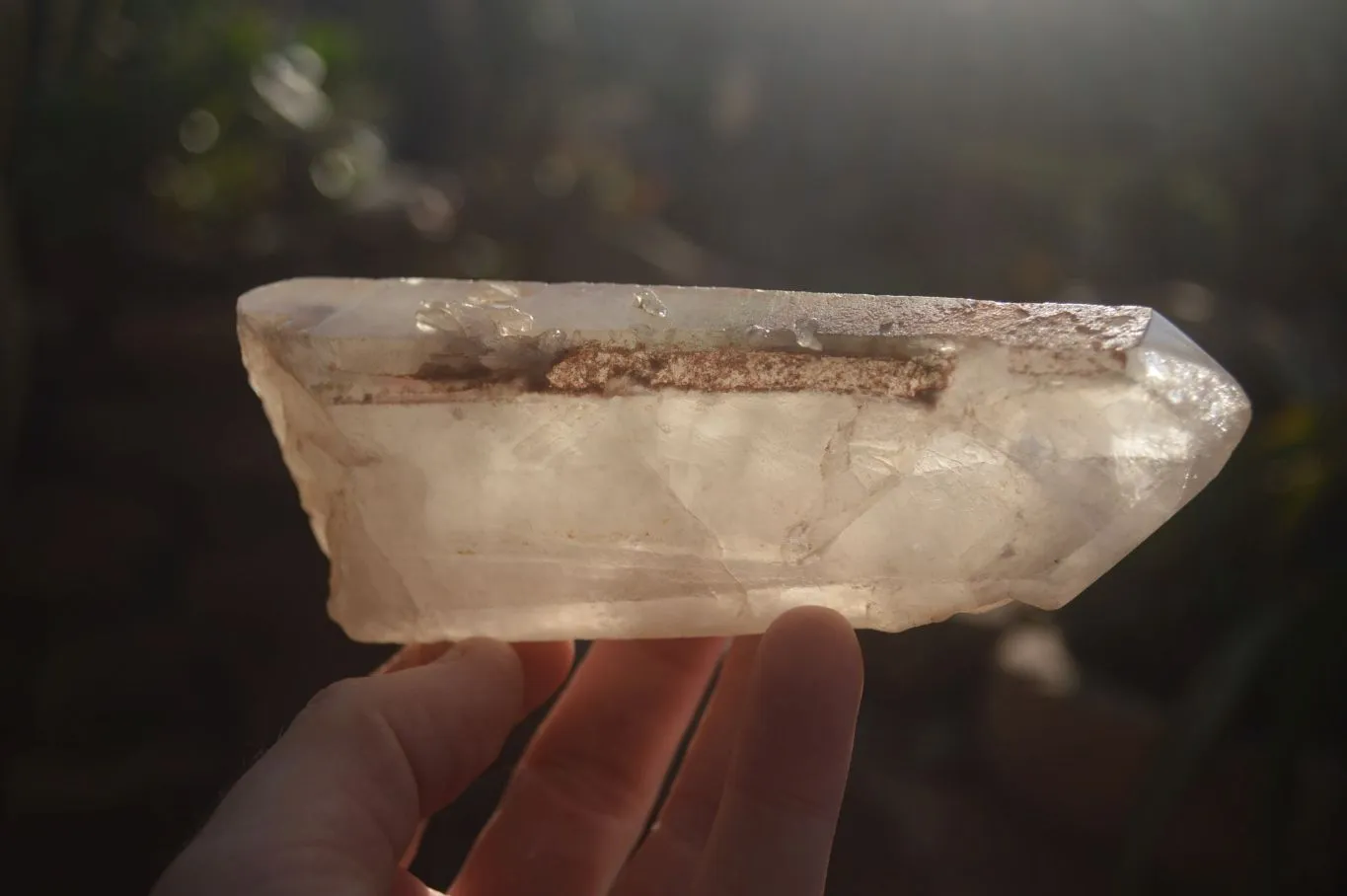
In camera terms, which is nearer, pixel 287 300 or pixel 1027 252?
pixel 287 300

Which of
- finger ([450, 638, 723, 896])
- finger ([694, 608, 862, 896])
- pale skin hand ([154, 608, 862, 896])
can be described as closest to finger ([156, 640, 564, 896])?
pale skin hand ([154, 608, 862, 896])

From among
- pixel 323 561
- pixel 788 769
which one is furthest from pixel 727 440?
pixel 323 561

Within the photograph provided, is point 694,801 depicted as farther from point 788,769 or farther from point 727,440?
point 727,440

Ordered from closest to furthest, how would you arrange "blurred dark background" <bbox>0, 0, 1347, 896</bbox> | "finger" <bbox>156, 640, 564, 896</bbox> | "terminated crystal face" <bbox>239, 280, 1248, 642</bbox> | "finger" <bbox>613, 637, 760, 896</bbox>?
1. "finger" <bbox>156, 640, 564, 896</bbox>
2. "terminated crystal face" <bbox>239, 280, 1248, 642</bbox>
3. "finger" <bbox>613, 637, 760, 896</bbox>
4. "blurred dark background" <bbox>0, 0, 1347, 896</bbox>

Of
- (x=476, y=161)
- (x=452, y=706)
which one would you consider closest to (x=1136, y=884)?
(x=452, y=706)

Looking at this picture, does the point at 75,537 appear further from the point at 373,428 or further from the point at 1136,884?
the point at 1136,884

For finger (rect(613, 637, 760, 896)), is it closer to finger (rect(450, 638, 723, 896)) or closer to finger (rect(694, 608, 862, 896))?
finger (rect(450, 638, 723, 896))

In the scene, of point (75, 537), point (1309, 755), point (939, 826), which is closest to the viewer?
point (1309, 755)

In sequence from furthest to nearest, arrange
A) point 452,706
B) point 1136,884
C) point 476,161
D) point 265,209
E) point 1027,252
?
point 476,161, point 1027,252, point 265,209, point 1136,884, point 452,706
